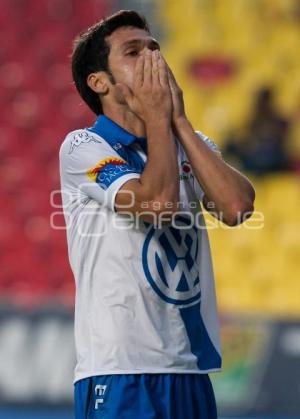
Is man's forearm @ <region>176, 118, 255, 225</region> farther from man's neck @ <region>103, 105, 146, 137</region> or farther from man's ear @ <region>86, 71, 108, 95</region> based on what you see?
man's ear @ <region>86, 71, 108, 95</region>

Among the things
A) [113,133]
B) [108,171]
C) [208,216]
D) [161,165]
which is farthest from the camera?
[208,216]

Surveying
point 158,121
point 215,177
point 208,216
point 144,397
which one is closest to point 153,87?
point 158,121

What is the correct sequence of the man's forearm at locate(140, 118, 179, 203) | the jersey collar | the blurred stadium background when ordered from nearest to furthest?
1. the man's forearm at locate(140, 118, 179, 203)
2. the jersey collar
3. the blurred stadium background

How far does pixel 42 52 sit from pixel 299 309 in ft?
11.7

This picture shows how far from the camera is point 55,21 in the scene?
9297 mm

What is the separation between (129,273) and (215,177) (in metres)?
0.38

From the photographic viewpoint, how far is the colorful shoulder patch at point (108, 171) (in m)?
2.94

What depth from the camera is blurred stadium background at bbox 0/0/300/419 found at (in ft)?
22.5

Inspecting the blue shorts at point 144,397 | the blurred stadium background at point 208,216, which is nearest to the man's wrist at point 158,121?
the blue shorts at point 144,397

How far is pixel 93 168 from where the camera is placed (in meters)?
3.00

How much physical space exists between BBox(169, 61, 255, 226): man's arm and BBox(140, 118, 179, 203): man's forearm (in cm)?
7

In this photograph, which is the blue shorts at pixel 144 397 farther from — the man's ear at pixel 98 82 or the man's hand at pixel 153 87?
the man's ear at pixel 98 82

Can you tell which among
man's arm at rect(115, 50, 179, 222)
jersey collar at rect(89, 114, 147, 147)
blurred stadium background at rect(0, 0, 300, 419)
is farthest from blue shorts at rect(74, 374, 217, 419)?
blurred stadium background at rect(0, 0, 300, 419)

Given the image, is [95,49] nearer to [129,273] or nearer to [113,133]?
[113,133]
